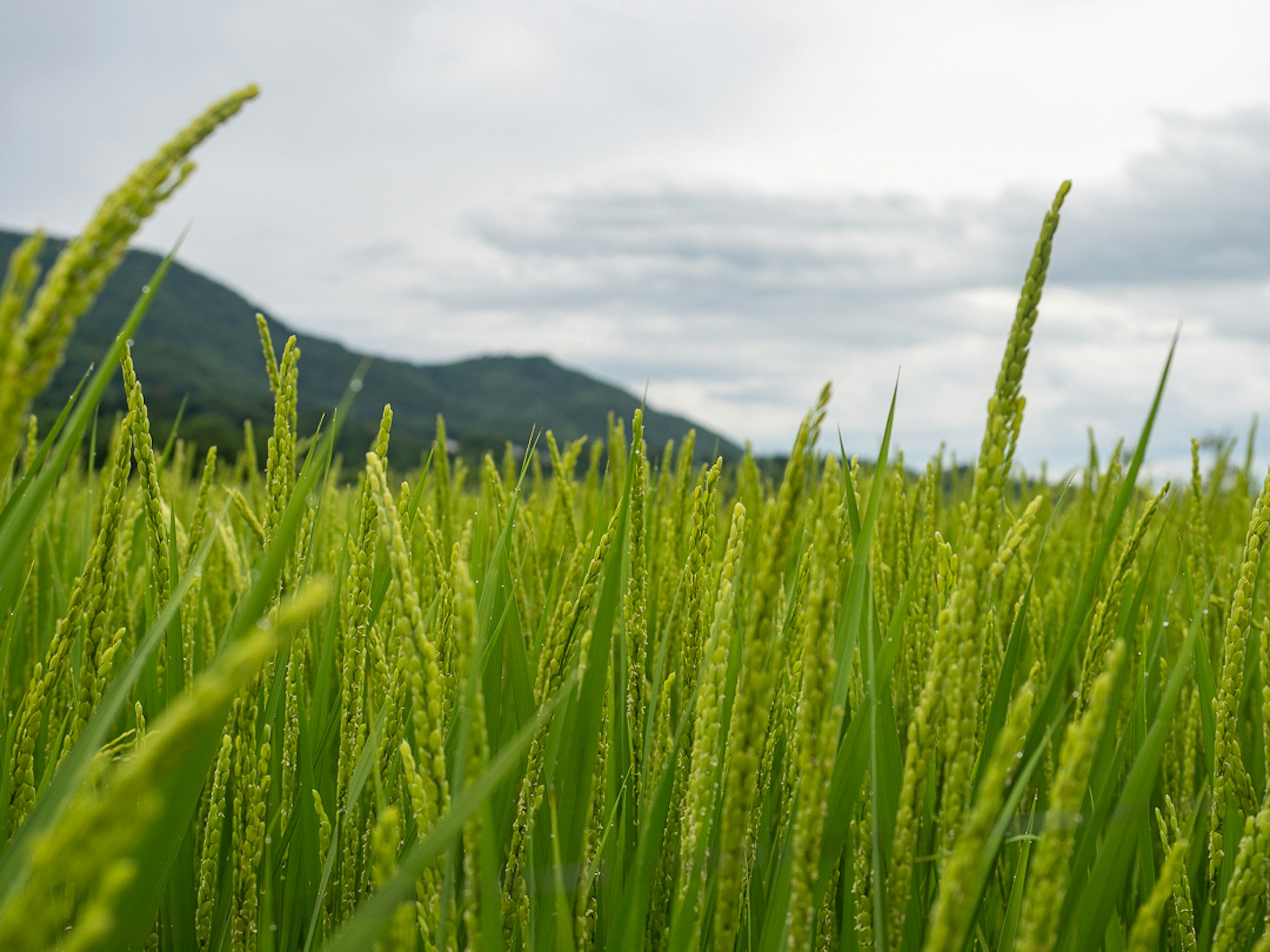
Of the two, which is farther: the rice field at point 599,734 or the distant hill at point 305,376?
the distant hill at point 305,376

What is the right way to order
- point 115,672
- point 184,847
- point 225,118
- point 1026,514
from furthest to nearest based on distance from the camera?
point 115,672, point 184,847, point 1026,514, point 225,118

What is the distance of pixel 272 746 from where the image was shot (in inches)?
50.8

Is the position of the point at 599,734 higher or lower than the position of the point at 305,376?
lower

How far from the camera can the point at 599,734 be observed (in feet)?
3.65

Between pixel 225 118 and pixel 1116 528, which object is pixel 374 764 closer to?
pixel 225 118

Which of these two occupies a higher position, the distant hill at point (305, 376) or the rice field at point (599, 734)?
the distant hill at point (305, 376)

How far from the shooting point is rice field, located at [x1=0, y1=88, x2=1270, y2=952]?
63 centimetres

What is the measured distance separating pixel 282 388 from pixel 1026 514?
988 millimetres

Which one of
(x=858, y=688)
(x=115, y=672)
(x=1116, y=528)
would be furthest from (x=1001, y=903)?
(x=115, y=672)

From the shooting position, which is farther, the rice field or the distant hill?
the distant hill

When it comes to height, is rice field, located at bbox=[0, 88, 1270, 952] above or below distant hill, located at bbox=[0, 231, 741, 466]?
below

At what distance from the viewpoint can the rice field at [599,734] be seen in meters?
0.63

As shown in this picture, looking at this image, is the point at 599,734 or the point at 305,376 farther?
the point at 305,376

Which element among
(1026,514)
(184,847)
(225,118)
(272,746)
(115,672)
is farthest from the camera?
(115,672)
